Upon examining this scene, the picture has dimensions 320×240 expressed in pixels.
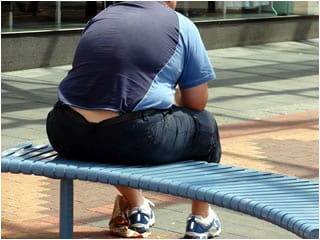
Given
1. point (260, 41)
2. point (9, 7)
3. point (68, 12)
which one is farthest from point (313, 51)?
point (9, 7)

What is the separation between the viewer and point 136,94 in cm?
443

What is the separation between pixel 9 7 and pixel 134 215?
8267mm

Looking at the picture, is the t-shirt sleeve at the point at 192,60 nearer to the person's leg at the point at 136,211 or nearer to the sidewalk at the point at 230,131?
the person's leg at the point at 136,211

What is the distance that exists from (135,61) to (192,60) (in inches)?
11.8

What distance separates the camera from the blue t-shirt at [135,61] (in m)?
4.41

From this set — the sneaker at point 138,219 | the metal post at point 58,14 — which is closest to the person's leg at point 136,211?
the sneaker at point 138,219

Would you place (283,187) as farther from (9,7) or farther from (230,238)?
(9,7)

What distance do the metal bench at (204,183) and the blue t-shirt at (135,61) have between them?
0.31 metres

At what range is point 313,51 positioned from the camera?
1588 cm

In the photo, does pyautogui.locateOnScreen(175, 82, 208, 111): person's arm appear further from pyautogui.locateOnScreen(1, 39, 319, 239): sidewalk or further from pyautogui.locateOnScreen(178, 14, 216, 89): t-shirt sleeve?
pyautogui.locateOnScreen(1, 39, 319, 239): sidewalk

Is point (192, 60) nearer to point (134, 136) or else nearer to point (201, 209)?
point (134, 136)

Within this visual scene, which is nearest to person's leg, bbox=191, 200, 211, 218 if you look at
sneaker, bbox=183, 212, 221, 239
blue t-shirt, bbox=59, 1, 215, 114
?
sneaker, bbox=183, 212, 221, 239

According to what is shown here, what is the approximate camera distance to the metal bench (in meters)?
3.70

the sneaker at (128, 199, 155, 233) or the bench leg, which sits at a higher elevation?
the bench leg
